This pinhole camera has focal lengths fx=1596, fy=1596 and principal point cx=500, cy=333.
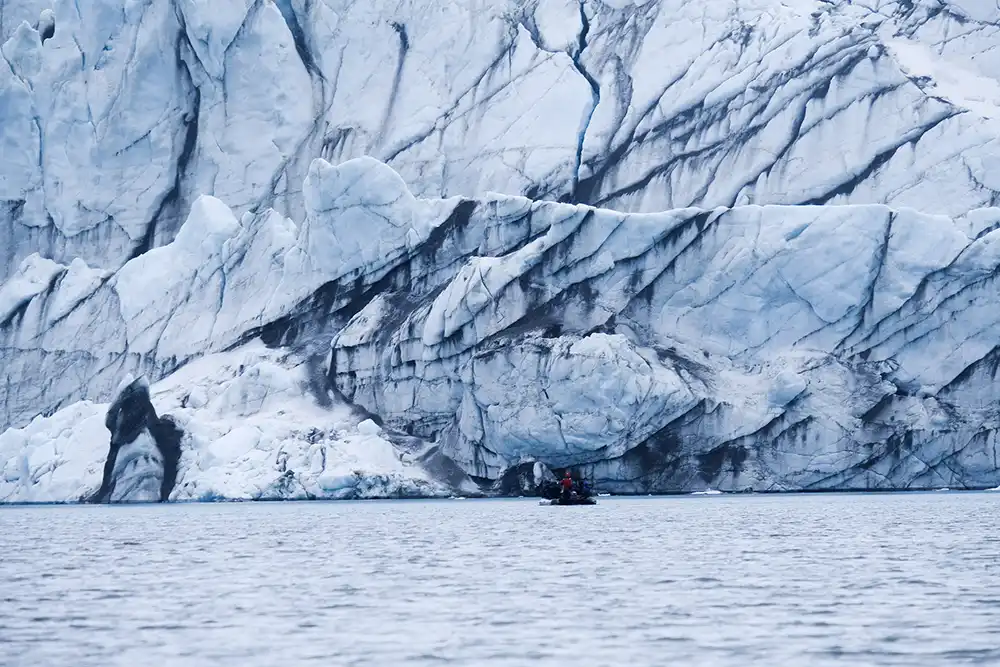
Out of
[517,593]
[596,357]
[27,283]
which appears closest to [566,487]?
[596,357]

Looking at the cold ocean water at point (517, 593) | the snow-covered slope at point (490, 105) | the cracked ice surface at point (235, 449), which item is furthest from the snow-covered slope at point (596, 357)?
the cold ocean water at point (517, 593)

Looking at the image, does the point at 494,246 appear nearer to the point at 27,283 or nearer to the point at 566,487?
the point at 566,487

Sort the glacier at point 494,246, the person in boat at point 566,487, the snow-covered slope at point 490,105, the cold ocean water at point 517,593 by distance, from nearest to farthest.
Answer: the cold ocean water at point 517,593
the person in boat at point 566,487
the glacier at point 494,246
the snow-covered slope at point 490,105

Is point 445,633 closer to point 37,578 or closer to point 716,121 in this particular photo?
point 37,578

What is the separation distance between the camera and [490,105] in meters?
38.1

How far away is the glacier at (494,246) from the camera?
30.4 meters

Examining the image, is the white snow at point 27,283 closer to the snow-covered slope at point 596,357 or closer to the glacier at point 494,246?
the glacier at point 494,246

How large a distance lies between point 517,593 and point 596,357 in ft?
52.8

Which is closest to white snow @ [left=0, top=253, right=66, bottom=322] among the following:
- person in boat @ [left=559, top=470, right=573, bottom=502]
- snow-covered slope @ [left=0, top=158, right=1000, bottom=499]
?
snow-covered slope @ [left=0, top=158, right=1000, bottom=499]

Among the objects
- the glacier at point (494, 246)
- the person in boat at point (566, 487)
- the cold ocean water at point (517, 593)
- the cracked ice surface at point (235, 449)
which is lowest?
the cold ocean water at point (517, 593)

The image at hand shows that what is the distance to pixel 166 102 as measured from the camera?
131 feet

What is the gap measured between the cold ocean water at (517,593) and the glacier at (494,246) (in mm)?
5624

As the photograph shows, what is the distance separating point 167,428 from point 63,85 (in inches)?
462

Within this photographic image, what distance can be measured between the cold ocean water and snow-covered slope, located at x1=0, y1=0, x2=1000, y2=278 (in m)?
11.9
